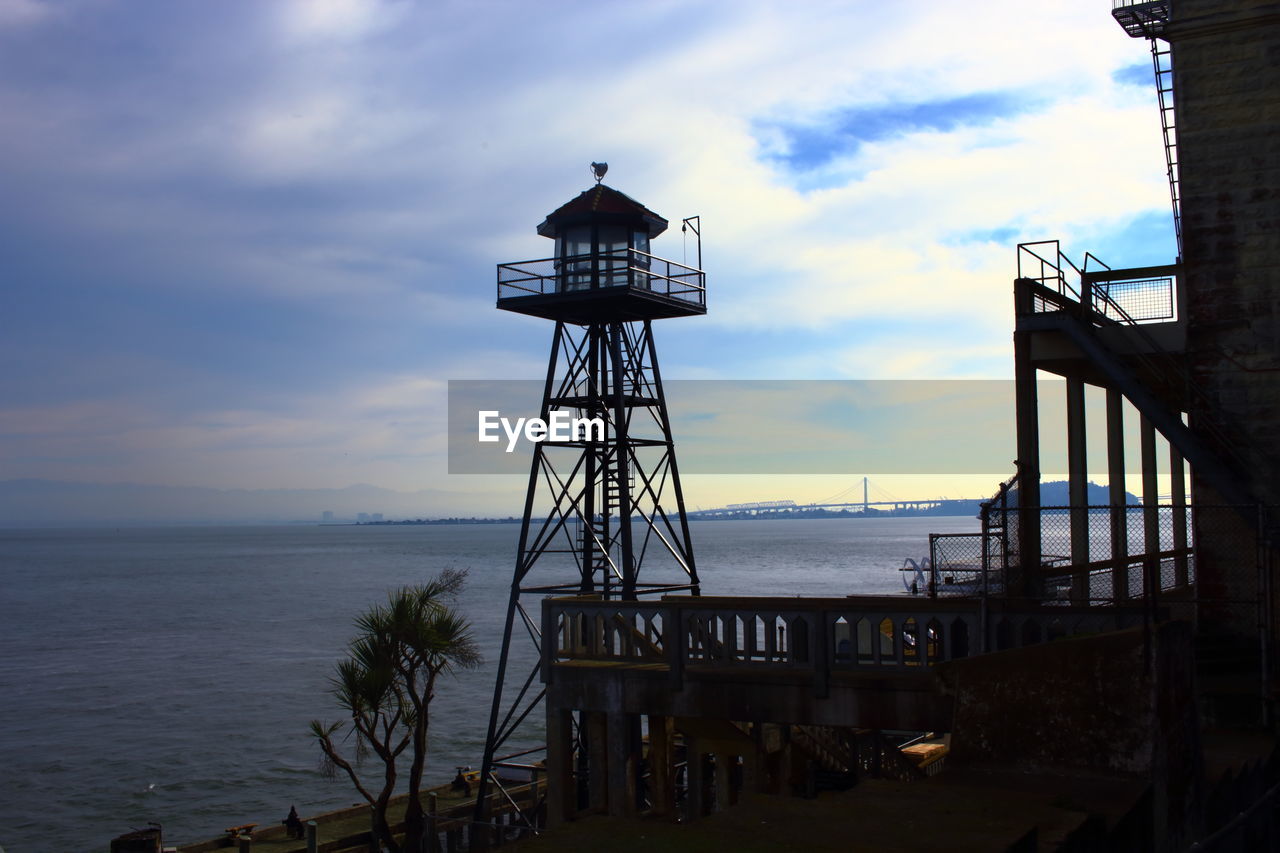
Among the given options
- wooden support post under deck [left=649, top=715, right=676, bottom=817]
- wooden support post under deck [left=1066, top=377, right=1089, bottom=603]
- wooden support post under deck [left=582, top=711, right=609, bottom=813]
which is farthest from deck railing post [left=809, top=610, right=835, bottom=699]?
wooden support post under deck [left=1066, top=377, right=1089, bottom=603]

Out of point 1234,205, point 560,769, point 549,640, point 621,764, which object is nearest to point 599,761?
point 560,769

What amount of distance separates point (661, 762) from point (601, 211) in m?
15.7

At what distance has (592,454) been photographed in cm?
2934

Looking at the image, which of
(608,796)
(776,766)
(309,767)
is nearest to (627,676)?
(608,796)

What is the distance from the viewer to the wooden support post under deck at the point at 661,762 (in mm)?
15102

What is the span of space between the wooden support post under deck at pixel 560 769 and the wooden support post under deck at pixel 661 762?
3.85 feet

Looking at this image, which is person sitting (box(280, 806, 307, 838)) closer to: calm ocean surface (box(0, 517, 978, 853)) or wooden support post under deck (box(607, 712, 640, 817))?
calm ocean surface (box(0, 517, 978, 853))

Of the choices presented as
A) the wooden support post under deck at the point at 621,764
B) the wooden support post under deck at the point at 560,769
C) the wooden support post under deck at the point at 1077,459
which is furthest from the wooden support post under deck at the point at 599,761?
the wooden support post under deck at the point at 1077,459

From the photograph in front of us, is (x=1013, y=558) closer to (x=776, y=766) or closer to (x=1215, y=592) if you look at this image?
(x=1215, y=592)

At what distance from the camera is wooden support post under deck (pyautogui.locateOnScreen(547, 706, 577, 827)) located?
1566 centimetres

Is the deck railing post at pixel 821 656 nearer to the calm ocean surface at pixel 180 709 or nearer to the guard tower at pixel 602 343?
the guard tower at pixel 602 343

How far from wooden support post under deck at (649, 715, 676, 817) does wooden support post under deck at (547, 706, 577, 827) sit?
1174 millimetres

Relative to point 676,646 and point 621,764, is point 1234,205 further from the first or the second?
point 621,764

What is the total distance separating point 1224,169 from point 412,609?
17.6 metres
